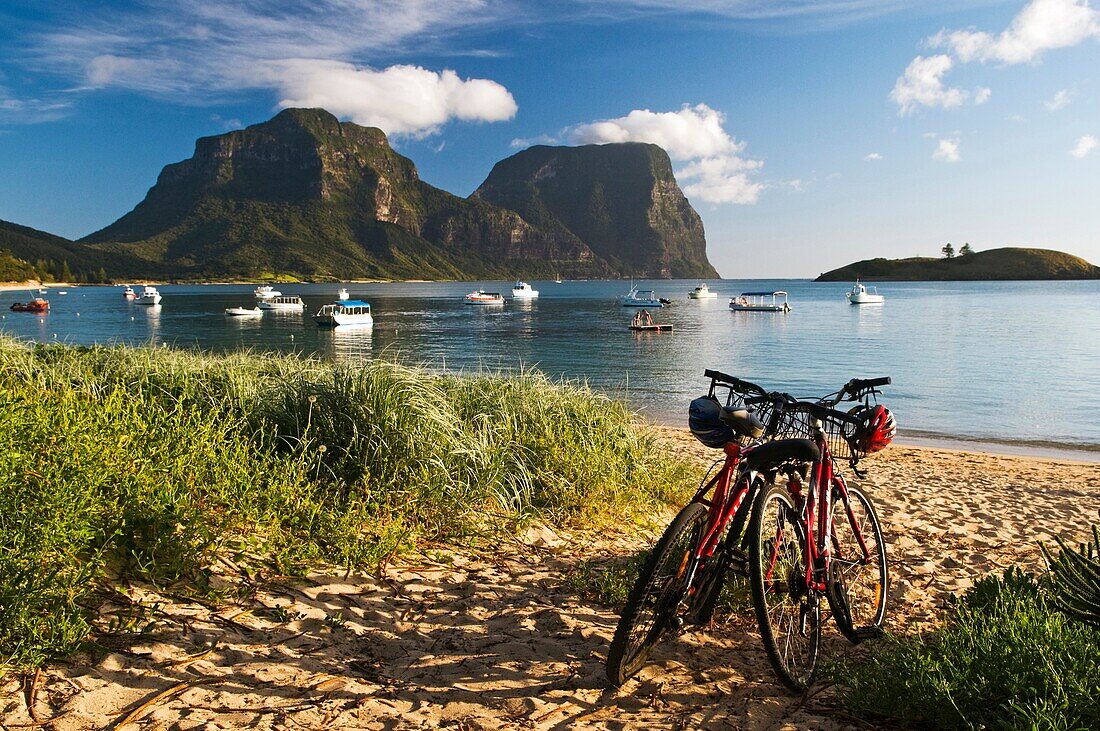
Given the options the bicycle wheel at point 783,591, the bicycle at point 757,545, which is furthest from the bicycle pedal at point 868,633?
the bicycle wheel at point 783,591

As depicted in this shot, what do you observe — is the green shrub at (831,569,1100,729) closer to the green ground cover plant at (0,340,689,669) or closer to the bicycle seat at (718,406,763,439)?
the bicycle seat at (718,406,763,439)

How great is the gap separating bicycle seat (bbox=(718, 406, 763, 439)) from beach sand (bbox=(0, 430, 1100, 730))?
133 cm

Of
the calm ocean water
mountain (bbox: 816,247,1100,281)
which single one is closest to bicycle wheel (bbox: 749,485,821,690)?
the calm ocean water

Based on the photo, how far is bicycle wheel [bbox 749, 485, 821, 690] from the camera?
295 cm

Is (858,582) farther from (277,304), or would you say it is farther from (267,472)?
(277,304)

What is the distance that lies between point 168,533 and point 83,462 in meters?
0.60

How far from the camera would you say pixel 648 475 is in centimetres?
664

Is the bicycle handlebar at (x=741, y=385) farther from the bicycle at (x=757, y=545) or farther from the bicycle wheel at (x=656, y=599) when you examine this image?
the bicycle wheel at (x=656, y=599)

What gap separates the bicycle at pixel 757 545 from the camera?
118 inches

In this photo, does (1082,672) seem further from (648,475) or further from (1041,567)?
(648,475)

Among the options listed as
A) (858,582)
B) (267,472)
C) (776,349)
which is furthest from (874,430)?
(776,349)

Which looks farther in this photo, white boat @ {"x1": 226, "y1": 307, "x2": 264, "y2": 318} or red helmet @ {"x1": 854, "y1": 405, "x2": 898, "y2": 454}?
white boat @ {"x1": 226, "y1": 307, "x2": 264, "y2": 318}

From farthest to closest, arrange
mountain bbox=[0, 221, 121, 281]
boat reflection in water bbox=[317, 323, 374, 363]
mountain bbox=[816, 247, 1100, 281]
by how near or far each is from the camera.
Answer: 1. mountain bbox=[816, 247, 1100, 281]
2. mountain bbox=[0, 221, 121, 281]
3. boat reflection in water bbox=[317, 323, 374, 363]

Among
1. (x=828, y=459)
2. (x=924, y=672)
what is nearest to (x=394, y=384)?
(x=828, y=459)
